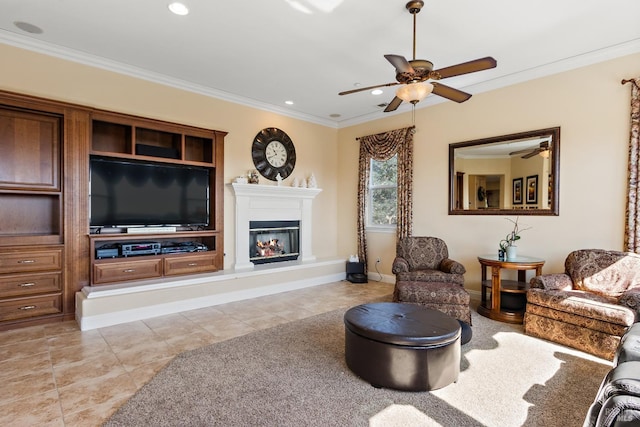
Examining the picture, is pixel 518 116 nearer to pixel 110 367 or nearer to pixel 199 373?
pixel 199 373

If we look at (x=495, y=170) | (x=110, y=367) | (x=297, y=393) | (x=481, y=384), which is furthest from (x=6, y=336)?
(x=495, y=170)

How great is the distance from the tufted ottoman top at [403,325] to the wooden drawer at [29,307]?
3.34 metres

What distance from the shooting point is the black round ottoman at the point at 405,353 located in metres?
2.25

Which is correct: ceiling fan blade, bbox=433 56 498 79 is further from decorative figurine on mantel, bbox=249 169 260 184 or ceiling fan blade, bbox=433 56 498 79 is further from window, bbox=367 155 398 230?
decorative figurine on mantel, bbox=249 169 260 184

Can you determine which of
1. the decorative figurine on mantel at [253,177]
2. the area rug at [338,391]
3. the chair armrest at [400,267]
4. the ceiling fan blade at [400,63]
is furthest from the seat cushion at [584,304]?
the decorative figurine on mantel at [253,177]

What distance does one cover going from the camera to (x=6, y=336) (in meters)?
3.32

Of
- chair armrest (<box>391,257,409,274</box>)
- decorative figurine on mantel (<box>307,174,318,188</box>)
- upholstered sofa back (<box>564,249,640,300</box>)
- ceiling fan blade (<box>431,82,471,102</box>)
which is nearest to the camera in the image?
ceiling fan blade (<box>431,82,471,102</box>)

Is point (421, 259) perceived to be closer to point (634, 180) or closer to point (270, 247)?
point (634, 180)

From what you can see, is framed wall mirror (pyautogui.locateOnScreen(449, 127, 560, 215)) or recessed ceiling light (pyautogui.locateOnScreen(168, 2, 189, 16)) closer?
recessed ceiling light (pyautogui.locateOnScreen(168, 2, 189, 16))

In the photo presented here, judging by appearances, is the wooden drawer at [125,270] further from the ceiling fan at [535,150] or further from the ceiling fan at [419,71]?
the ceiling fan at [535,150]

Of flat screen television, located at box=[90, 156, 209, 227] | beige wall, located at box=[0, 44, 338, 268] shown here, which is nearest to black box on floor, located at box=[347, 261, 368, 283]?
beige wall, located at box=[0, 44, 338, 268]

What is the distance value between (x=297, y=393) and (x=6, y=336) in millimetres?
3138

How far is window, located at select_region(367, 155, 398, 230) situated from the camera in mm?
5961

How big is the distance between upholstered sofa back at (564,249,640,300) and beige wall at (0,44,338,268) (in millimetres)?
4117
